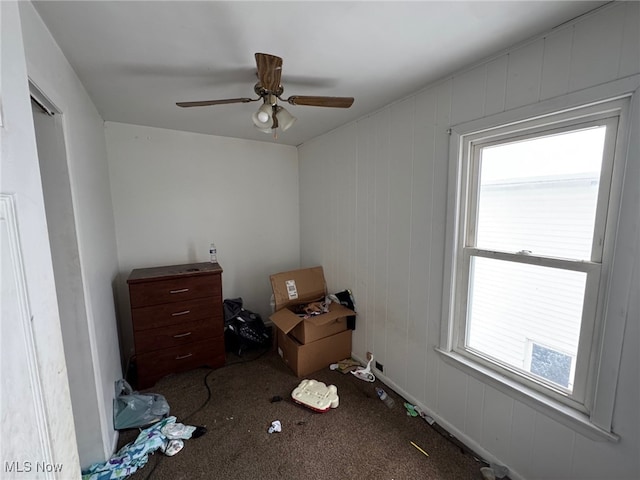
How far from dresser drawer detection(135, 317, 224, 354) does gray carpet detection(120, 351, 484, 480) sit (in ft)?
1.10

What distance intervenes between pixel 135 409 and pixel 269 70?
2309 mm

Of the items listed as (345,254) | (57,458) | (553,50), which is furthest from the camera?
(345,254)

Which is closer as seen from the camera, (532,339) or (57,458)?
(57,458)

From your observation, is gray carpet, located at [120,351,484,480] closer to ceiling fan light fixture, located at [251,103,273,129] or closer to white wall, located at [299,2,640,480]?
white wall, located at [299,2,640,480]

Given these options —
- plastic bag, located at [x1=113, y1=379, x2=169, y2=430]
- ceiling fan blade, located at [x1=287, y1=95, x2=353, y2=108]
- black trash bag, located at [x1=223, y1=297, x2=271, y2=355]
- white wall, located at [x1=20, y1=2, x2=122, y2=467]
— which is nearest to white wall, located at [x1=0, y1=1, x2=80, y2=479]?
white wall, located at [x1=20, y1=2, x2=122, y2=467]

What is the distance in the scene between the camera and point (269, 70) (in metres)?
1.24

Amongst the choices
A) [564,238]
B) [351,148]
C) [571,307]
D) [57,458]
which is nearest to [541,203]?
[564,238]

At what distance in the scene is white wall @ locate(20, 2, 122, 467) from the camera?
110 cm

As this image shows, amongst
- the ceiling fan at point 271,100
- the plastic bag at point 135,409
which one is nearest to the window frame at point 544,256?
the ceiling fan at point 271,100

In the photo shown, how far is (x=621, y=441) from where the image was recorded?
1072mm

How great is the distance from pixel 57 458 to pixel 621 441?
198 cm

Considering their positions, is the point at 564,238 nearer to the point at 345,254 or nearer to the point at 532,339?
the point at 532,339

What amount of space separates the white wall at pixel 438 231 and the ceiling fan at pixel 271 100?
69 cm

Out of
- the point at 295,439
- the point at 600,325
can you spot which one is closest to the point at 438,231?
the point at 600,325
